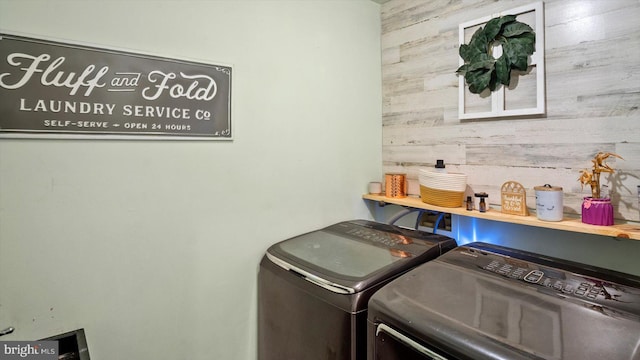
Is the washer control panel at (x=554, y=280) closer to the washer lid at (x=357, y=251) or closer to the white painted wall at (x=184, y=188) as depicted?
the washer lid at (x=357, y=251)

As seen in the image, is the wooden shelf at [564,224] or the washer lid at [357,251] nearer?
the wooden shelf at [564,224]

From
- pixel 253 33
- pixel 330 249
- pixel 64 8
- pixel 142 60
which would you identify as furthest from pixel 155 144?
pixel 330 249

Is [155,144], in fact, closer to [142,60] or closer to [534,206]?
[142,60]

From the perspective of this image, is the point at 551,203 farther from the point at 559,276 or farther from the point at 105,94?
the point at 105,94

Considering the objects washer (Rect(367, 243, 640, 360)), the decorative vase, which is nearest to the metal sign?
washer (Rect(367, 243, 640, 360))

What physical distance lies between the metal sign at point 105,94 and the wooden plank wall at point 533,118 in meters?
1.11

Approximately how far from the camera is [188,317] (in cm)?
145

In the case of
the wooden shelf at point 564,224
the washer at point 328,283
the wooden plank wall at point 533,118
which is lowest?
the washer at point 328,283

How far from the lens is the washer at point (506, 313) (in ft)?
2.57

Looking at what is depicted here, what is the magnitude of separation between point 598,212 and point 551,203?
15 cm

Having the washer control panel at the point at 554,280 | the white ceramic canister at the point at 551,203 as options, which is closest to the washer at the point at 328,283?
the washer control panel at the point at 554,280

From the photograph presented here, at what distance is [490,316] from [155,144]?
53.8 inches

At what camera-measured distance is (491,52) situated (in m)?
1.60

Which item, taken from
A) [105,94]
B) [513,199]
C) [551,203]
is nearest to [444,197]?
[513,199]
